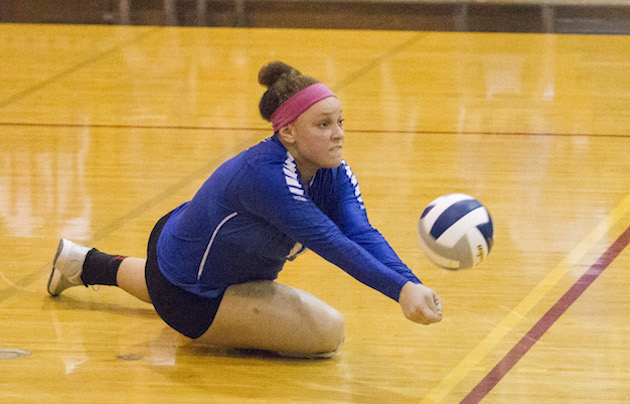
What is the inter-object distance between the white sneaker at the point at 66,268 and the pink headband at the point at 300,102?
0.96 meters

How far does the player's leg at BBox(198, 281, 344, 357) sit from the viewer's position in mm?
2830

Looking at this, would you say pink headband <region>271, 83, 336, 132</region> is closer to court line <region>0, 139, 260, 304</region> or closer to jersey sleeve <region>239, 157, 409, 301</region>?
jersey sleeve <region>239, 157, 409, 301</region>

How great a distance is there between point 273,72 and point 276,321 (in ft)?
2.39

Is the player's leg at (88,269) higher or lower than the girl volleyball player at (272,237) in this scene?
lower

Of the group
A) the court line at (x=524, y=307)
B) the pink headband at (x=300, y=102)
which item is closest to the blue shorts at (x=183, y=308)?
the pink headband at (x=300, y=102)

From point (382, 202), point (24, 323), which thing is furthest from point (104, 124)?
point (24, 323)

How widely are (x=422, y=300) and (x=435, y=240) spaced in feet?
1.12

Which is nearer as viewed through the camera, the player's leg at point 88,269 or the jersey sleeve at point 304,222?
the jersey sleeve at point 304,222

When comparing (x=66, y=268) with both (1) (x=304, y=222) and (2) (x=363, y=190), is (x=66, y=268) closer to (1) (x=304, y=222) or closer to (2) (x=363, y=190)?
(1) (x=304, y=222)

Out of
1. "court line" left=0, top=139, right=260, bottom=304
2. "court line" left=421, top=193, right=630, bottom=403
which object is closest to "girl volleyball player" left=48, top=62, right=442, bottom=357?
"court line" left=421, top=193, right=630, bottom=403

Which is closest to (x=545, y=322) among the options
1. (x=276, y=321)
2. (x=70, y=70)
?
(x=276, y=321)

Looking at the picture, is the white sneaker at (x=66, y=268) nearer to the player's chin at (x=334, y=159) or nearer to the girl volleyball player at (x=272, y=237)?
the girl volleyball player at (x=272, y=237)

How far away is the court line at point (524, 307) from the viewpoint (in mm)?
2713

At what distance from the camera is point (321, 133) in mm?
2705
